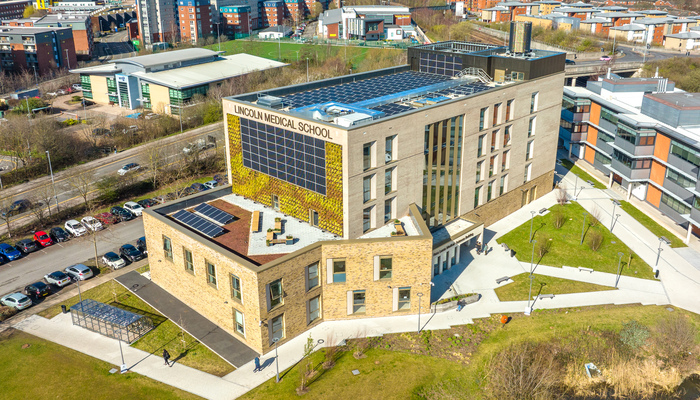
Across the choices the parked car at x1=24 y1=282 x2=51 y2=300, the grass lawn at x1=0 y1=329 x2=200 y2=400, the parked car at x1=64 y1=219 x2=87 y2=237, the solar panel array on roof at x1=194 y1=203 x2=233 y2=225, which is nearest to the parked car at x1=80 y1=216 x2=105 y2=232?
the parked car at x1=64 y1=219 x2=87 y2=237

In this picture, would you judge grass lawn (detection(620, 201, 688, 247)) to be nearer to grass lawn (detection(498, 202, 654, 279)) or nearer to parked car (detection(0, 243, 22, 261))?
grass lawn (detection(498, 202, 654, 279))

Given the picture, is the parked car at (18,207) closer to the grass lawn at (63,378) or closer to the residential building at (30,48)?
the grass lawn at (63,378)

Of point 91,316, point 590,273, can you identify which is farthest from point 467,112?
point 91,316

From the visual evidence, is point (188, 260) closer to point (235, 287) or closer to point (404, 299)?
point (235, 287)

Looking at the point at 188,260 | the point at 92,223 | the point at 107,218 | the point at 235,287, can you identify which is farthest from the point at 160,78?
the point at 235,287

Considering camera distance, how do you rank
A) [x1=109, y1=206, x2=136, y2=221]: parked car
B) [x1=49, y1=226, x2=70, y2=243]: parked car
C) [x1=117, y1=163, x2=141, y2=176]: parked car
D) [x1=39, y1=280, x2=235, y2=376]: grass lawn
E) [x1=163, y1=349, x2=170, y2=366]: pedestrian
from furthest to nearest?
1. [x1=117, y1=163, x2=141, y2=176]: parked car
2. [x1=109, y1=206, x2=136, y2=221]: parked car
3. [x1=49, y1=226, x2=70, y2=243]: parked car
4. [x1=39, y1=280, x2=235, y2=376]: grass lawn
5. [x1=163, y1=349, x2=170, y2=366]: pedestrian

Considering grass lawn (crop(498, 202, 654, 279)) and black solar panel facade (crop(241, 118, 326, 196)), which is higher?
black solar panel facade (crop(241, 118, 326, 196))

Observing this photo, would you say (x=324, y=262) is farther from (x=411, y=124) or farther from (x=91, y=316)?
(x=91, y=316)
